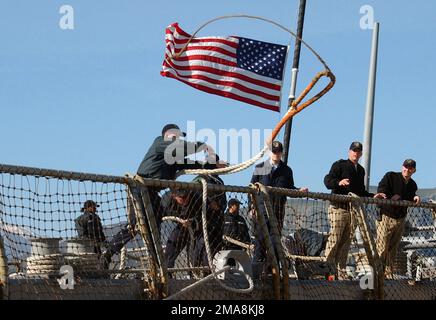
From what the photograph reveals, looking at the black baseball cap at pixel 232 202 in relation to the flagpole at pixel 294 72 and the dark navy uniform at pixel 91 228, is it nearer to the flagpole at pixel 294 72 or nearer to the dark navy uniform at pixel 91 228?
the dark navy uniform at pixel 91 228

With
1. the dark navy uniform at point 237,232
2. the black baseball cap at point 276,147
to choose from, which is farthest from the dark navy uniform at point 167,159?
the black baseball cap at point 276,147

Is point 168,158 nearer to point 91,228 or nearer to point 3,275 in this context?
point 91,228

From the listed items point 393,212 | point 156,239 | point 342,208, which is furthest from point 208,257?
point 393,212

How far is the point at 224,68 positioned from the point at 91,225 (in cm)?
558

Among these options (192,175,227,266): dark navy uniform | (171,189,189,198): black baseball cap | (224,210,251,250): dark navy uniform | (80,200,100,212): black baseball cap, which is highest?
(171,189,189,198): black baseball cap

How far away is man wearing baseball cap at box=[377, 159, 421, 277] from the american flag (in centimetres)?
256

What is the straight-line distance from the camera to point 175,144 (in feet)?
34.5

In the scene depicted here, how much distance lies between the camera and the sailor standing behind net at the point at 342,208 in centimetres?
1112

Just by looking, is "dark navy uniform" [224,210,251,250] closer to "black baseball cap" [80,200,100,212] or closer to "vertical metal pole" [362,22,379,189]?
"black baseball cap" [80,200,100,212]

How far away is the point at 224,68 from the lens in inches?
573

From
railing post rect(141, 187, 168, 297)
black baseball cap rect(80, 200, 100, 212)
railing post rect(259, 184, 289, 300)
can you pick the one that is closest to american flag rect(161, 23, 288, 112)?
railing post rect(259, 184, 289, 300)

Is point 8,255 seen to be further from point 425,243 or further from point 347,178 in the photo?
point 425,243

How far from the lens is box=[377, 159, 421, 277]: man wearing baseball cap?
12.0 meters

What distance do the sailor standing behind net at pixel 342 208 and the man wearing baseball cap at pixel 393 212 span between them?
0.95ft
